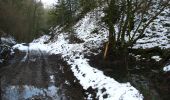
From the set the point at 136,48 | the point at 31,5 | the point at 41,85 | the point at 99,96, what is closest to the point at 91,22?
the point at 136,48

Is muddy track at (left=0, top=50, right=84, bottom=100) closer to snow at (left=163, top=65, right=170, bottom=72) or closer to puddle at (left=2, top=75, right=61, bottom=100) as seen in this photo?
puddle at (left=2, top=75, right=61, bottom=100)

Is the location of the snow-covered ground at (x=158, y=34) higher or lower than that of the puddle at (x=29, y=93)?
higher

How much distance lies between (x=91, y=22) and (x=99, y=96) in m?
26.2

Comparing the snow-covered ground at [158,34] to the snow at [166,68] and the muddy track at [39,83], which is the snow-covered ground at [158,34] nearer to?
the snow at [166,68]

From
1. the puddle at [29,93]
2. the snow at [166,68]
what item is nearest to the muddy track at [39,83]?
the puddle at [29,93]

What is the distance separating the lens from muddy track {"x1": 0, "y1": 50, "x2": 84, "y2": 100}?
39.6ft

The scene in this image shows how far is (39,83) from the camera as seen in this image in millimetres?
14617

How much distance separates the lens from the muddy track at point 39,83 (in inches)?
475

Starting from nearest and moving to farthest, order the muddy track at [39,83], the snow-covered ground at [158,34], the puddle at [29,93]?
the puddle at [29,93], the muddy track at [39,83], the snow-covered ground at [158,34]

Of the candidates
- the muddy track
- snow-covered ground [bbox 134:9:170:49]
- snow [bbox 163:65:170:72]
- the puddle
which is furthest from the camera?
snow-covered ground [bbox 134:9:170:49]

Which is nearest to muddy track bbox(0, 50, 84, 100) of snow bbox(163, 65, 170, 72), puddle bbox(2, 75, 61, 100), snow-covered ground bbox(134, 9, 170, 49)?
puddle bbox(2, 75, 61, 100)

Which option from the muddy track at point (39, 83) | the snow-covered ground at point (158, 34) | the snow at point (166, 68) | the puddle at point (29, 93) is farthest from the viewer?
the snow-covered ground at point (158, 34)

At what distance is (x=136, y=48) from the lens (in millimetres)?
20438

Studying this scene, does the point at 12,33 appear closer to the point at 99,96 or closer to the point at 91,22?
the point at 91,22
